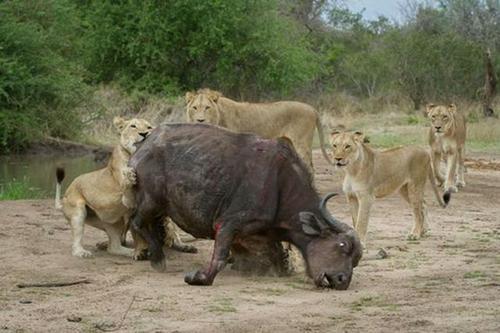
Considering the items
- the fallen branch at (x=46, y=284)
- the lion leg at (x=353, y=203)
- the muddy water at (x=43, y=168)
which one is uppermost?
the lion leg at (x=353, y=203)

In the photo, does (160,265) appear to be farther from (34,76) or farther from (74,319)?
(34,76)

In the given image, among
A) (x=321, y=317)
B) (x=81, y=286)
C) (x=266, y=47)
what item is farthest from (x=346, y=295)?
(x=266, y=47)

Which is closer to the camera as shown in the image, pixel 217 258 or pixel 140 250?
pixel 217 258

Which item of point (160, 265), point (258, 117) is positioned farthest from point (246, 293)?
point (258, 117)

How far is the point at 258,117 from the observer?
14.2 metres

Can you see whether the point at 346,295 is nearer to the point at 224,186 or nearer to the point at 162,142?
the point at 224,186

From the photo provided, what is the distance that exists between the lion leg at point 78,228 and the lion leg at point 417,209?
3511 millimetres

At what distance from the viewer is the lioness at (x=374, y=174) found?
37.3ft

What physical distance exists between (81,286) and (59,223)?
3.88m

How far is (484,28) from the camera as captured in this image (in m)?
39.8

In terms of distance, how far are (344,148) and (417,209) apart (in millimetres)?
1203

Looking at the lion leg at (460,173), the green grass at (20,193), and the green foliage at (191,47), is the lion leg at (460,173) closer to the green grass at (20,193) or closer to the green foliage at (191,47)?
the green grass at (20,193)

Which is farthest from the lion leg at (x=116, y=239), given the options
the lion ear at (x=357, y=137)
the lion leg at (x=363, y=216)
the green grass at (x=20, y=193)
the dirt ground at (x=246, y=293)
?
the green grass at (x=20, y=193)

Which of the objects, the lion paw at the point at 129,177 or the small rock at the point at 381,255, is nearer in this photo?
the lion paw at the point at 129,177
